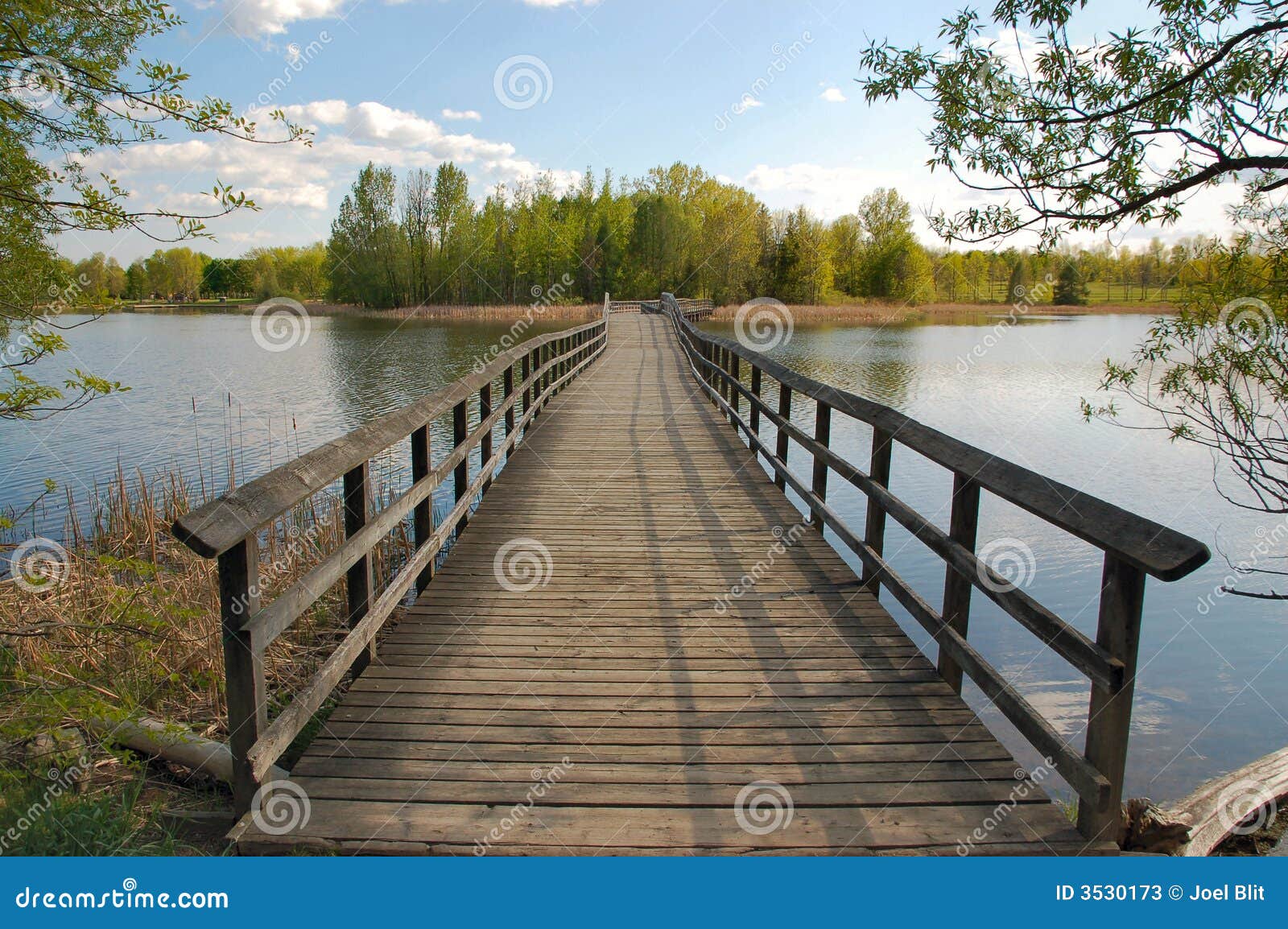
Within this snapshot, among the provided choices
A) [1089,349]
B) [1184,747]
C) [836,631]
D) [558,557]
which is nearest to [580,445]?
[558,557]

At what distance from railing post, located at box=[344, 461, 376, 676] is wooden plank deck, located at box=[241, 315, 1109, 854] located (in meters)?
0.09

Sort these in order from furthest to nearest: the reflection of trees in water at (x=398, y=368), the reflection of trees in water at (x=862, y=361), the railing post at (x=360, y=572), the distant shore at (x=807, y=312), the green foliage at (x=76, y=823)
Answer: the distant shore at (x=807, y=312)
the reflection of trees in water at (x=862, y=361)
the reflection of trees in water at (x=398, y=368)
the railing post at (x=360, y=572)
the green foliage at (x=76, y=823)

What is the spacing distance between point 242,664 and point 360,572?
4.09ft

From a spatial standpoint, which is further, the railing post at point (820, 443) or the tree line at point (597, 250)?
the tree line at point (597, 250)

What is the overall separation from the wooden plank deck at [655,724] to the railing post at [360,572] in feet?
0.29

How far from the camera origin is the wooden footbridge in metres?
2.42

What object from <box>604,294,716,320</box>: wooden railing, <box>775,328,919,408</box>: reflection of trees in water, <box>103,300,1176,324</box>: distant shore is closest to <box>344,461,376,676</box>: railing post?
<box>775,328,919,408</box>: reflection of trees in water

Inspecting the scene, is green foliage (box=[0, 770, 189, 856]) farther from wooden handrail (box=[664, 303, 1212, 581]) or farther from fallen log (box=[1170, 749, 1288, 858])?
fallen log (box=[1170, 749, 1288, 858])

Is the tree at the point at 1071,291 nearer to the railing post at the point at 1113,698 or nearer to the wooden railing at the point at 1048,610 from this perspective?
the wooden railing at the point at 1048,610

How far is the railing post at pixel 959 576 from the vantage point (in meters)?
3.29

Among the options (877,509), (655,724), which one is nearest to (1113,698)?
(655,724)

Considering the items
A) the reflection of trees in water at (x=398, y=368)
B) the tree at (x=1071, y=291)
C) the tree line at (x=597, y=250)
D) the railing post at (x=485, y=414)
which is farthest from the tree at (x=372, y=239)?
the railing post at (x=485, y=414)

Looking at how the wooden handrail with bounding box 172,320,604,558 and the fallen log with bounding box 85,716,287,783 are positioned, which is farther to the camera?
the fallen log with bounding box 85,716,287,783

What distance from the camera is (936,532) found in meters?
3.53
